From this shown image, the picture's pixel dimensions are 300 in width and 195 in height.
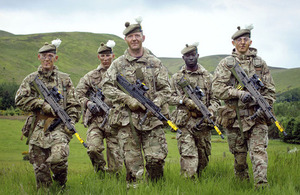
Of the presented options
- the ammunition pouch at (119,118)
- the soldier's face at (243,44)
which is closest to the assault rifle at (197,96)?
the soldier's face at (243,44)

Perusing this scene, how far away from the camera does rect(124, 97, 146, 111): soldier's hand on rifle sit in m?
5.98

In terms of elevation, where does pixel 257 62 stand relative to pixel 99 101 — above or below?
above

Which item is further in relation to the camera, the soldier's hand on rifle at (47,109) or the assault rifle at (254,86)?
the soldier's hand on rifle at (47,109)

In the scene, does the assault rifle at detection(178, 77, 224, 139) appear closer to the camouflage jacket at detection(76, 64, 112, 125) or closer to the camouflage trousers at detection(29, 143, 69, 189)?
the camouflage jacket at detection(76, 64, 112, 125)

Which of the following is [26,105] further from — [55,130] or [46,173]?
[46,173]

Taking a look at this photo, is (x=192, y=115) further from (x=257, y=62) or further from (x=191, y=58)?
(x=257, y=62)

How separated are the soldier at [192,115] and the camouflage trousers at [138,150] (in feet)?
5.55

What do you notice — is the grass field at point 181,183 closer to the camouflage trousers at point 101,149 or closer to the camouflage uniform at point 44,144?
the camouflage uniform at point 44,144

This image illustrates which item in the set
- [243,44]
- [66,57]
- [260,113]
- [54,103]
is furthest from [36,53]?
[260,113]

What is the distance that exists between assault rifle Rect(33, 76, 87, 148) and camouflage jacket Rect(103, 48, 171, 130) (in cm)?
93

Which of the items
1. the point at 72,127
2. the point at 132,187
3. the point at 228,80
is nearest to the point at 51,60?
the point at 72,127

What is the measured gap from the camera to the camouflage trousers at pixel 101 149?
862 centimetres

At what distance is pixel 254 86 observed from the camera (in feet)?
22.1

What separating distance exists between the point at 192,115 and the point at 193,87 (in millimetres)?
725
